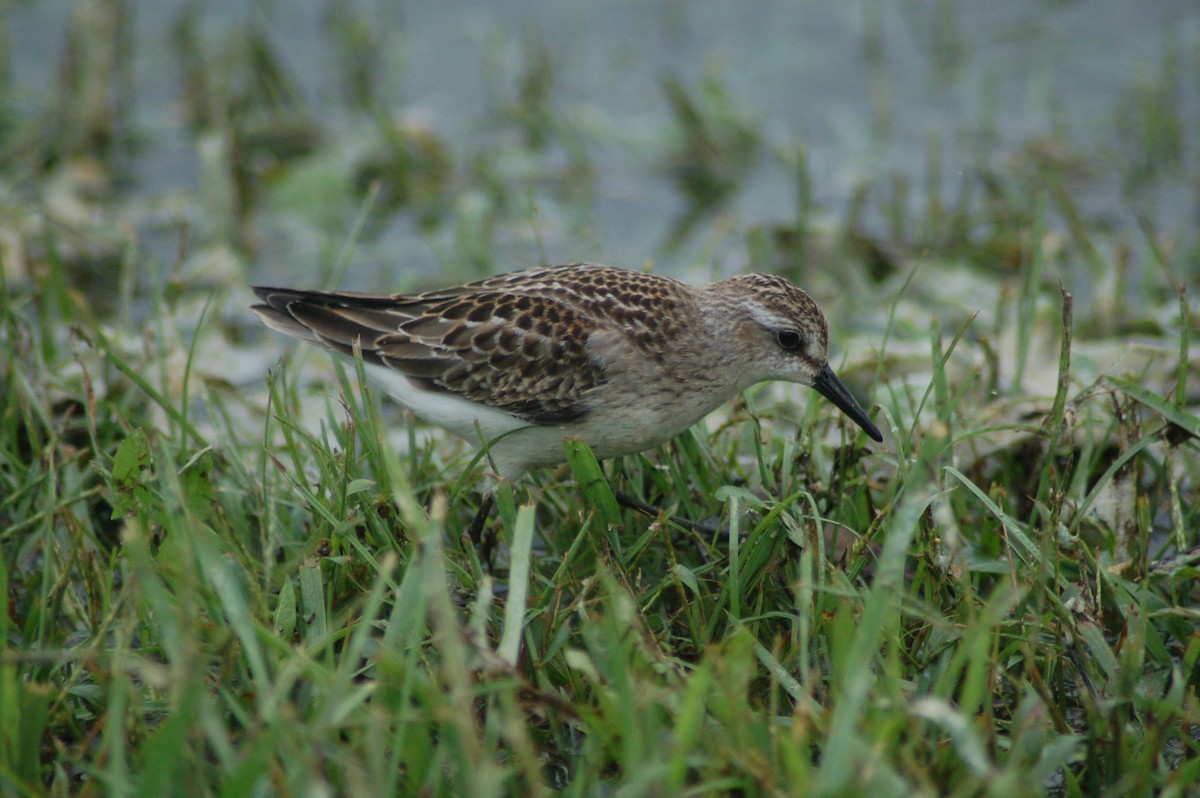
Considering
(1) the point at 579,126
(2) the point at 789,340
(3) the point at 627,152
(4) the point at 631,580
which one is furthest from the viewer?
(1) the point at 579,126

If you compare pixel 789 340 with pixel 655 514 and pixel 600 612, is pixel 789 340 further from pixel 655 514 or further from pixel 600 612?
pixel 600 612

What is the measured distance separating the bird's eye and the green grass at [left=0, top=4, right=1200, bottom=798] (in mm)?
275

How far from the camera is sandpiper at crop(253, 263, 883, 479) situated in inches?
190

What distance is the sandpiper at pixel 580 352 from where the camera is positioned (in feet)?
15.8

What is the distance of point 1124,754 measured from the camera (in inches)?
132

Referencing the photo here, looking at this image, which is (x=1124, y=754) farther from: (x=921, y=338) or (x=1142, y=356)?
(x=921, y=338)

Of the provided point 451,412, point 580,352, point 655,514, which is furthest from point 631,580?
point 451,412

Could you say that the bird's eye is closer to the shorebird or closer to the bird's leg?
the shorebird

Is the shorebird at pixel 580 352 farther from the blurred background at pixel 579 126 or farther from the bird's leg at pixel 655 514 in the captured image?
the blurred background at pixel 579 126

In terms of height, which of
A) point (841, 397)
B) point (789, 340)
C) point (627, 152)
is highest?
point (627, 152)

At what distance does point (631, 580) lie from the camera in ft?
14.3

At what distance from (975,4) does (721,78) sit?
2610mm

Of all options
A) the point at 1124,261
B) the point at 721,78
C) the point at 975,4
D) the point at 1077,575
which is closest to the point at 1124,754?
the point at 1077,575

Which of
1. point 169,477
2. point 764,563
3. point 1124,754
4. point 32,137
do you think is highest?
point 32,137
